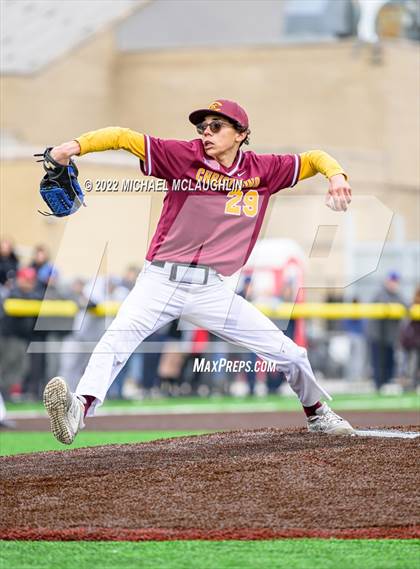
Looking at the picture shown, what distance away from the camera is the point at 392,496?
6.39 m

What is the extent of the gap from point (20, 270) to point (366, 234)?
34.6 ft

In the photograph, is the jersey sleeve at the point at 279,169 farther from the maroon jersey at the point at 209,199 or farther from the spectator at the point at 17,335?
the spectator at the point at 17,335

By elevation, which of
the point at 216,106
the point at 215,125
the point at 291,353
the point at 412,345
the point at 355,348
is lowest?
the point at 355,348

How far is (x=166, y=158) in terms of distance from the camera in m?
7.77

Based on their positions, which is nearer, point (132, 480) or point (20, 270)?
point (132, 480)

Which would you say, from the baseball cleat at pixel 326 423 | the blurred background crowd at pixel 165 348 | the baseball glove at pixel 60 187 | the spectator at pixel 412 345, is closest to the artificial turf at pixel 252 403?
the blurred background crowd at pixel 165 348

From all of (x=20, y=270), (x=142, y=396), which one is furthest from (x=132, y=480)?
(x=142, y=396)

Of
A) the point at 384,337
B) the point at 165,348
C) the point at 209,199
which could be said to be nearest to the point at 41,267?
the point at 165,348

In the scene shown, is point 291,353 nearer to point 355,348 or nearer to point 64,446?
point 64,446

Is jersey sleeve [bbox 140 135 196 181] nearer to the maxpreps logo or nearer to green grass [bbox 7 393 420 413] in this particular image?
the maxpreps logo

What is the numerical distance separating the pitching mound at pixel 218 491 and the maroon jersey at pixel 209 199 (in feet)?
4.09

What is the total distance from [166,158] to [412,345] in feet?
42.7

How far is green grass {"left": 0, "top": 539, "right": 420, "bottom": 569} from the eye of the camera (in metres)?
5.28

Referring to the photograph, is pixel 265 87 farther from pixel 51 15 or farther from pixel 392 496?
pixel 392 496
